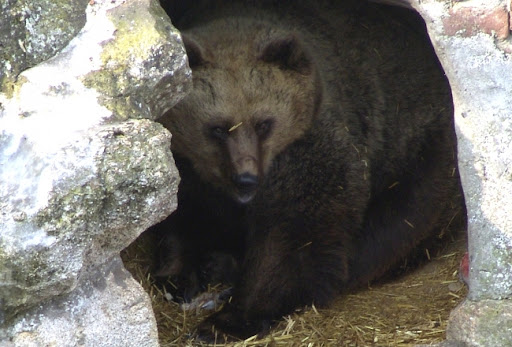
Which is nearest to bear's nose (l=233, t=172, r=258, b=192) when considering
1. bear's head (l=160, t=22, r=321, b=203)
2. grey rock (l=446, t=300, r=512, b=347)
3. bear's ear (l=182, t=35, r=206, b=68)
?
bear's head (l=160, t=22, r=321, b=203)

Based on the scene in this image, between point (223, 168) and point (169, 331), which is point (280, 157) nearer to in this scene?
point (223, 168)

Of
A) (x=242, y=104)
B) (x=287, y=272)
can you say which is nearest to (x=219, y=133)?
(x=242, y=104)

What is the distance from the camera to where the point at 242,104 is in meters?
5.38

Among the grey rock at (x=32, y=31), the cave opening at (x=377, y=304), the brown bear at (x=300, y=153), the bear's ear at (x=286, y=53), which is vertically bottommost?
the cave opening at (x=377, y=304)

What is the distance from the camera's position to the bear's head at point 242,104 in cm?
534

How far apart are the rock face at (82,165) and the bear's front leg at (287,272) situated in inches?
67.9

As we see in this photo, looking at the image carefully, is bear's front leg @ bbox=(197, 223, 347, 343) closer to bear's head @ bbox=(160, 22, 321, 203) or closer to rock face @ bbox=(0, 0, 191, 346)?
bear's head @ bbox=(160, 22, 321, 203)

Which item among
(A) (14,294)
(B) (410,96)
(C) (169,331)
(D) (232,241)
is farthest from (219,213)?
(A) (14,294)

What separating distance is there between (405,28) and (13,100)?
134 inches

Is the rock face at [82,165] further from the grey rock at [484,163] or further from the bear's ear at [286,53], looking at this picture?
the bear's ear at [286,53]

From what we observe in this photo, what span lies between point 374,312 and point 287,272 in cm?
62

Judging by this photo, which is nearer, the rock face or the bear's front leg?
the rock face

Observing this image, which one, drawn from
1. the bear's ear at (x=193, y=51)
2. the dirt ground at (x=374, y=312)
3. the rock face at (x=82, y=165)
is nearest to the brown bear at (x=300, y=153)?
the bear's ear at (x=193, y=51)

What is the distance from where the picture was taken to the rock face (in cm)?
347
